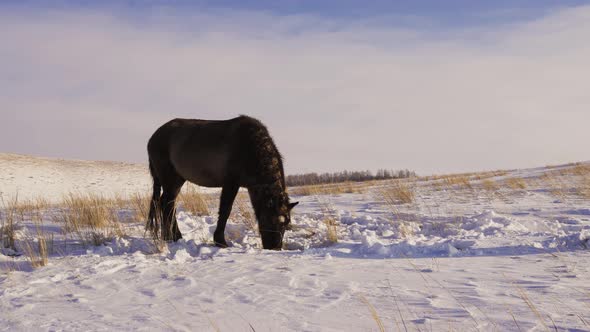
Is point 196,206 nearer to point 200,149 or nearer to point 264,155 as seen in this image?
point 200,149

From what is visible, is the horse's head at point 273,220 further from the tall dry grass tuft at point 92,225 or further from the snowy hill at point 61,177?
the snowy hill at point 61,177

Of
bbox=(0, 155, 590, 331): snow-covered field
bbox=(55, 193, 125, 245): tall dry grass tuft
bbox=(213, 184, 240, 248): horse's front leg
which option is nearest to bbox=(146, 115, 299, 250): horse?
bbox=(213, 184, 240, 248): horse's front leg

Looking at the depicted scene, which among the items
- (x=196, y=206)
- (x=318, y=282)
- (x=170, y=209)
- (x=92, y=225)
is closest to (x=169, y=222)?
(x=170, y=209)

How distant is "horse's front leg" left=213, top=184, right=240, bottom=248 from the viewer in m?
6.43

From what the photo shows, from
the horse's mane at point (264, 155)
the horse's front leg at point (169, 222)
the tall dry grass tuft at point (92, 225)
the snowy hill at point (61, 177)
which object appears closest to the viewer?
the tall dry grass tuft at point (92, 225)

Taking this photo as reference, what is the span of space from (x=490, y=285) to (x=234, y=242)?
13.9 ft

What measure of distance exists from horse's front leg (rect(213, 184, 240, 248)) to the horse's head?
462mm

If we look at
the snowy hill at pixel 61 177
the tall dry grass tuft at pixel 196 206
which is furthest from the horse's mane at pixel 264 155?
the snowy hill at pixel 61 177

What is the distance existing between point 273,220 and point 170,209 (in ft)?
5.71

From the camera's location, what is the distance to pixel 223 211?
6.58m

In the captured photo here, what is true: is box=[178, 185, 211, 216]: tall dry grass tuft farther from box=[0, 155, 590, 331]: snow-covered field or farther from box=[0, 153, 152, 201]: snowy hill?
box=[0, 153, 152, 201]: snowy hill

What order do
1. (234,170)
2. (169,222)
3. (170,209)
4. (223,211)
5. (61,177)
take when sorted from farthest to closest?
(61,177) < (170,209) < (169,222) < (234,170) < (223,211)

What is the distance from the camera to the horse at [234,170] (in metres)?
6.63

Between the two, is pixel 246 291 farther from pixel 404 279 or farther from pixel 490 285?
pixel 490 285
